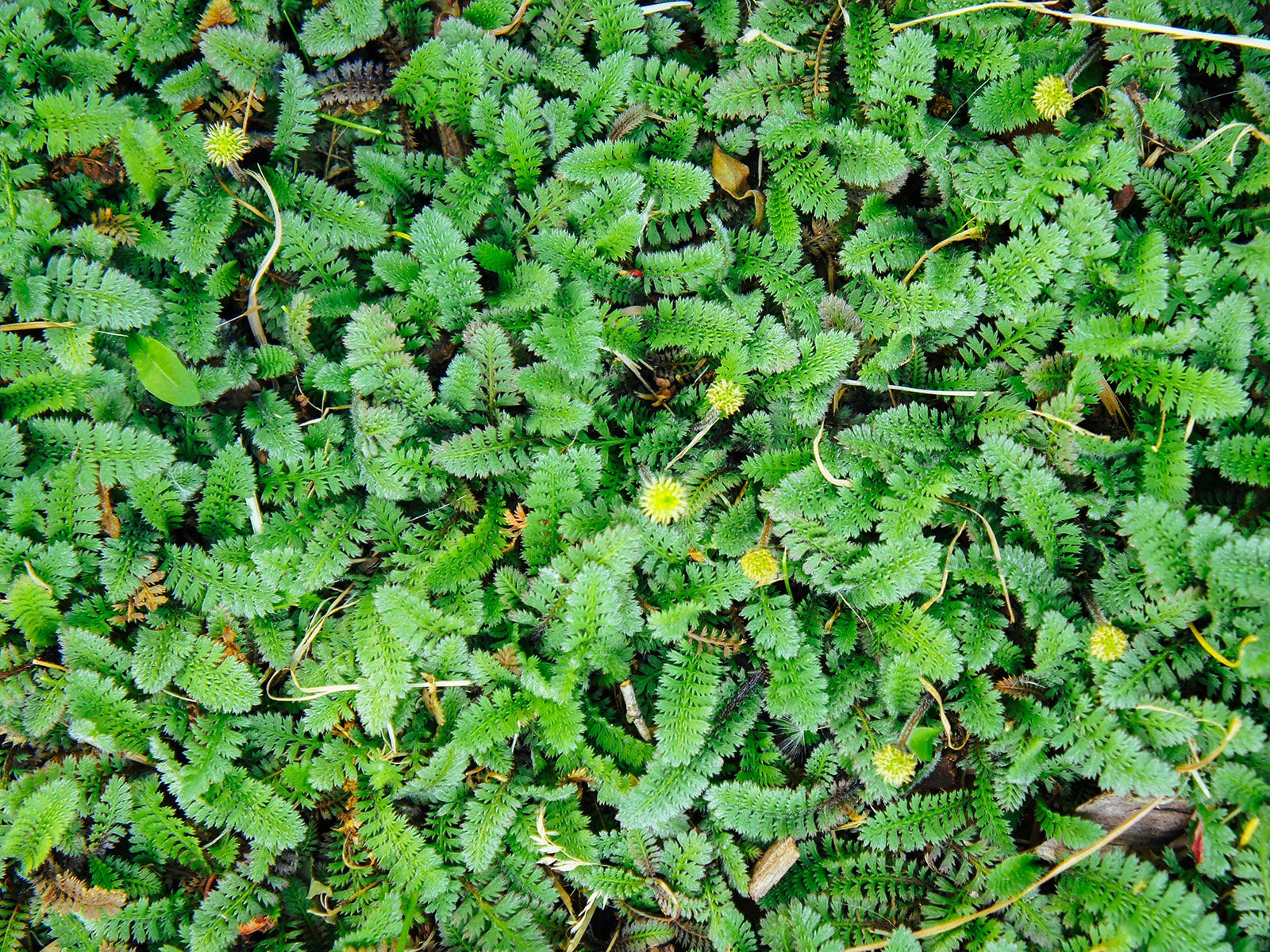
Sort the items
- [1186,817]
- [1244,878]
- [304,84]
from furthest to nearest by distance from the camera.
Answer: [304,84]
[1186,817]
[1244,878]

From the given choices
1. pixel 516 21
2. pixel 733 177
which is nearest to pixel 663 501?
pixel 733 177

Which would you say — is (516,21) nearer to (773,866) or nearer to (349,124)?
(349,124)

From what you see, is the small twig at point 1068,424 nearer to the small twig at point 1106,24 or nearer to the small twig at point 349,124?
the small twig at point 1106,24

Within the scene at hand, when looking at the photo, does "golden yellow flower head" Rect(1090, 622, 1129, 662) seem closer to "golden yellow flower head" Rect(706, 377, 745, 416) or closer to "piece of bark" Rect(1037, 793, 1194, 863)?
"piece of bark" Rect(1037, 793, 1194, 863)

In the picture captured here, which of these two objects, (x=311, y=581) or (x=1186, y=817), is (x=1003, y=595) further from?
(x=311, y=581)

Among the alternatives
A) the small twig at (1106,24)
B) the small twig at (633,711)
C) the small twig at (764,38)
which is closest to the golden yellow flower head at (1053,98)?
the small twig at (1106,24)

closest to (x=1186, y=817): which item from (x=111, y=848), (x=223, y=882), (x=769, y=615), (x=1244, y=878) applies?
(x=1244, y=878)
